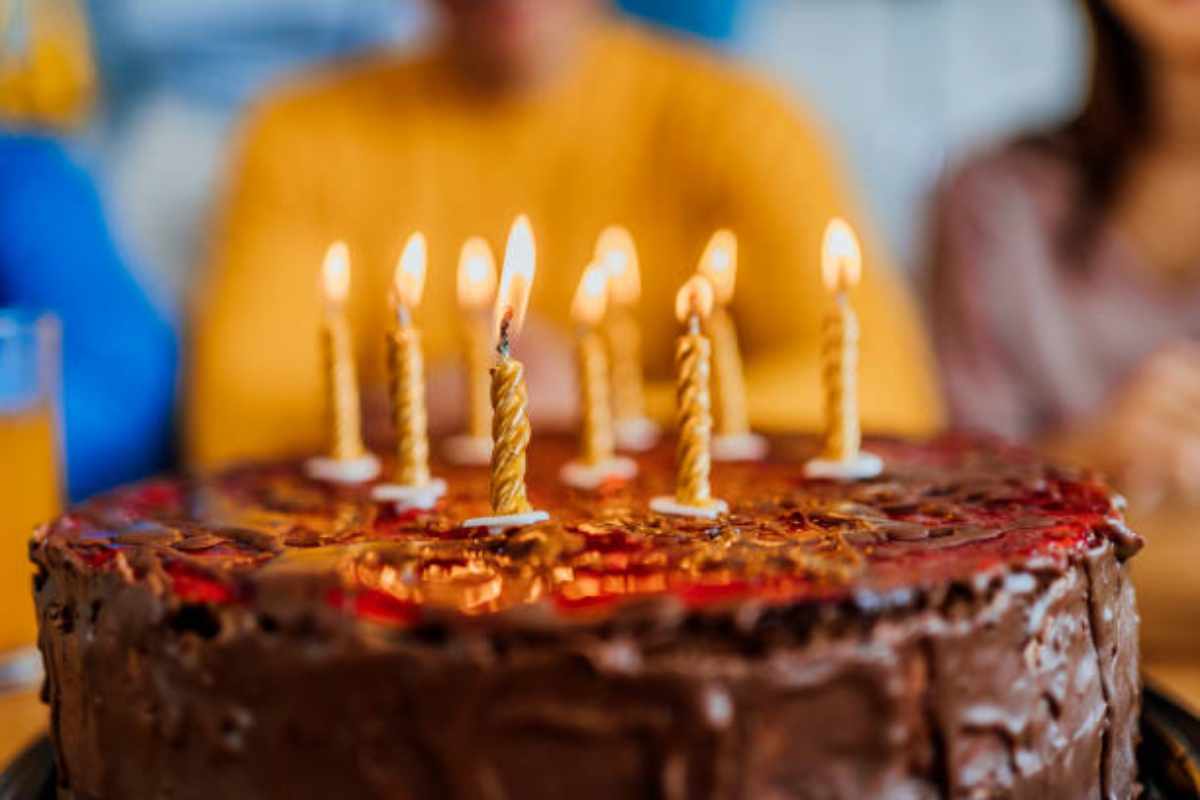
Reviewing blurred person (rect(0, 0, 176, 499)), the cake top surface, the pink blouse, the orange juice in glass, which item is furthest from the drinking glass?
the pink blouse

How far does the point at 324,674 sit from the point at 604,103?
1.98 metres

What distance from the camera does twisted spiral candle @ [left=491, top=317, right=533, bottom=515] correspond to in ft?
2.87

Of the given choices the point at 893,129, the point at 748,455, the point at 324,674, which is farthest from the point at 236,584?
the point at 893,129

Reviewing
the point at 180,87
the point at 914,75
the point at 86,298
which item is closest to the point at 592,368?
the point at 86,298

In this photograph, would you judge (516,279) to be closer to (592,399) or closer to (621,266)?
(592,399)

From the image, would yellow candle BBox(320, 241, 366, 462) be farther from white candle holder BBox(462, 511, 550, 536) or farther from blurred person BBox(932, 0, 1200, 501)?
blurred person BBox(932, 0, 1200, 501)

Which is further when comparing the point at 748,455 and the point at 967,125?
the point at 967,125

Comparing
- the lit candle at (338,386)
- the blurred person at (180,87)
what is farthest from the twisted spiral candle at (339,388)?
the blurred person at (180,87)

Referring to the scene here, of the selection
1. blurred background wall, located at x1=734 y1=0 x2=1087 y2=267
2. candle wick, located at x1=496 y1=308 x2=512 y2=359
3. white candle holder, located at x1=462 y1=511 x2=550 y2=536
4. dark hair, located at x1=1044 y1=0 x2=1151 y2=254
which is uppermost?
blurred background wall, located at x1=734 y1=0 x2=1087 y2=267

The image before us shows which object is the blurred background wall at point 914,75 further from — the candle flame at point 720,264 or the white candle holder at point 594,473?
the white candle holder at point 594,473

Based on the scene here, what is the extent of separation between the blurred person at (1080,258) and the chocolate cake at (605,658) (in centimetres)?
144

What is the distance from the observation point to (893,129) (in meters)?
4.68

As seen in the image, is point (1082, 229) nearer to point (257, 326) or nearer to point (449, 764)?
point (257, 326)

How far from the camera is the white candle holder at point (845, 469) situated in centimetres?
112
